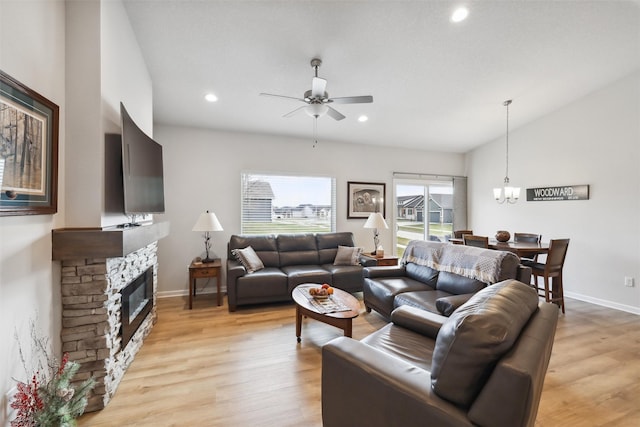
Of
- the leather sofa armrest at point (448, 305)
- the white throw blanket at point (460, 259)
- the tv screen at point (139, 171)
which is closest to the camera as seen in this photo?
the tv screen at point (139, 171)

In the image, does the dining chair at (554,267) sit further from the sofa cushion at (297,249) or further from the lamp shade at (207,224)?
the lamp shade at (207,224)

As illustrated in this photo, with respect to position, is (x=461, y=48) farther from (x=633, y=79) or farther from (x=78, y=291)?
(x=78, y=291)

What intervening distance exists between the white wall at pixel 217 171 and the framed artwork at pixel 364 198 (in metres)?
0.11

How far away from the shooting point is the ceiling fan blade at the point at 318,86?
2.55 m

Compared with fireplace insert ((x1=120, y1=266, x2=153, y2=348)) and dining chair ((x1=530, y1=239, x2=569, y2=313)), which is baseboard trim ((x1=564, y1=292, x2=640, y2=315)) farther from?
fireplace insert ((x1=120, y1=266, x2=153, y2=348))

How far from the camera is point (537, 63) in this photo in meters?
3.25

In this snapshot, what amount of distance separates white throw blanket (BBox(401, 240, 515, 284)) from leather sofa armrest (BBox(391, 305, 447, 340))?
98 centimetres

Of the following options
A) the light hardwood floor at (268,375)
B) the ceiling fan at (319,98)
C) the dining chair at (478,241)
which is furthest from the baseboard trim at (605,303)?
the ceiling fan at (319,98)

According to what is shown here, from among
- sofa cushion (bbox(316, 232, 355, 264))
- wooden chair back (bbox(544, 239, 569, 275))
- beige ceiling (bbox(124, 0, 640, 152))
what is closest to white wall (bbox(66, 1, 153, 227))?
beige ceiling (bbox(124, 0, 640, 152))

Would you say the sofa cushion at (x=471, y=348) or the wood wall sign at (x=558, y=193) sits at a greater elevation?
the wood wall sign at (x=558, y=193)

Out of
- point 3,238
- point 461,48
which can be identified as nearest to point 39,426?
point 3,238

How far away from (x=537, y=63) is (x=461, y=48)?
115 cm

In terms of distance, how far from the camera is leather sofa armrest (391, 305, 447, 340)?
6.34 ft

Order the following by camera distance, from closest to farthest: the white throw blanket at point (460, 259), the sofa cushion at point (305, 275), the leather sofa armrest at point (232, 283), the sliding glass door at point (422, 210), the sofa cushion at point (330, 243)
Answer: the white throw blanket at point (460, 259)
the leather sofa armrest at point (232, 283)
the sofa cushion at point (305, 275)
the sofa cushion at point (330, 243)
the sliding glass door at point (422, 210)
